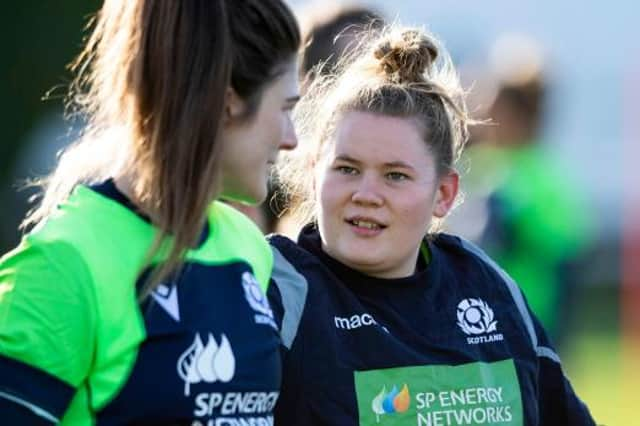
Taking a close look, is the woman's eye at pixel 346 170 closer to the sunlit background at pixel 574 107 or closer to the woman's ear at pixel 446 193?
the woman's ear at pixel 446 193

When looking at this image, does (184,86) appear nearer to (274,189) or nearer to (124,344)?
(124,344)

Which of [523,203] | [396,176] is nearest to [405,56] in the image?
[396,176]

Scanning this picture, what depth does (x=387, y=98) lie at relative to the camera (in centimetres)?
354

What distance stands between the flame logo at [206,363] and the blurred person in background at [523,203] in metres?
3.54

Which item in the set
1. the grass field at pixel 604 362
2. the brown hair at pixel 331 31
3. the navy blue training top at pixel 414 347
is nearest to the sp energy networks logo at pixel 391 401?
the navy blue training top at pixel 414 347

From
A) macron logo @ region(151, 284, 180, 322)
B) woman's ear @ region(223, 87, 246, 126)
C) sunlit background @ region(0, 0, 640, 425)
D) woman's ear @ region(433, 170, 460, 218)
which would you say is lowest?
macron logo @ region(151, 284, 180, 322)

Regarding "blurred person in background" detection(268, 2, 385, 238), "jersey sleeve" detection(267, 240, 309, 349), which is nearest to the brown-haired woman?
"jersey sleeve" detection(267, 240, 309, 349)

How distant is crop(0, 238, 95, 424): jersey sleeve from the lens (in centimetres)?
254

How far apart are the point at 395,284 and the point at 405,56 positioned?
22.1 inches

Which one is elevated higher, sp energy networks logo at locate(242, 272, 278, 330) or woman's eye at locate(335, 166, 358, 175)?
woman's eye at locate(335, 166, 358, 175)

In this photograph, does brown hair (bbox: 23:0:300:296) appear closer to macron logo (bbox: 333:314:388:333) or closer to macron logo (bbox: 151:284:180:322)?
macron logo (bbox: 151:284:180:322)

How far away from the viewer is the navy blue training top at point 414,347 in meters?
Answer: 3.30

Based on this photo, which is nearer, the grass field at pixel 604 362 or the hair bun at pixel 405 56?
the hair bun at pixel 405 56

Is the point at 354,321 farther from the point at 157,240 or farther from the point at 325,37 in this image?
the point at 325,37
